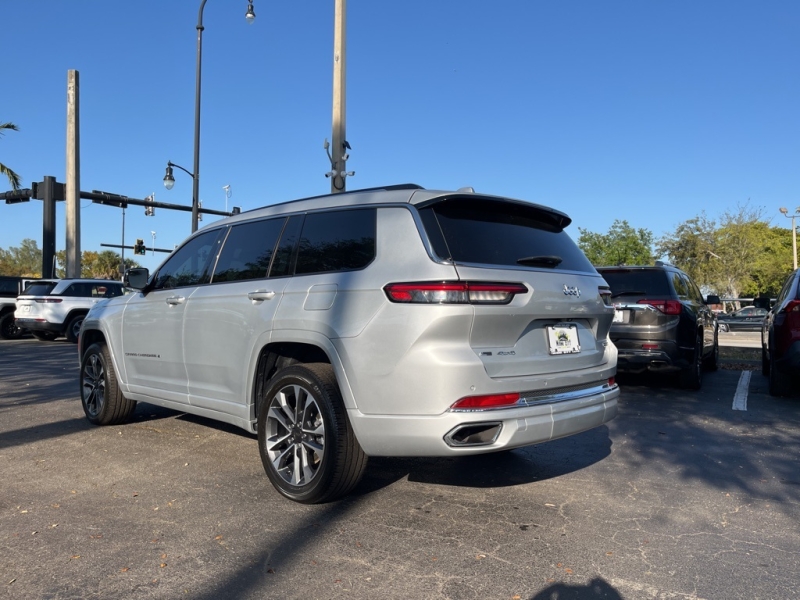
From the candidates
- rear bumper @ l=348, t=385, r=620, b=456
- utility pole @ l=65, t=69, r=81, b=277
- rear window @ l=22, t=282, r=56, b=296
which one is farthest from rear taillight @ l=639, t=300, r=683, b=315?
utility pole @ l=65, t=69, r=81, b=277

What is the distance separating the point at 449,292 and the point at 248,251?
6.57ft

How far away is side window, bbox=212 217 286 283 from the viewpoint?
15.6 ft

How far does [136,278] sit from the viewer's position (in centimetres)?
575

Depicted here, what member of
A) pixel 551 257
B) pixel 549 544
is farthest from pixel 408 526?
pixel 551 257

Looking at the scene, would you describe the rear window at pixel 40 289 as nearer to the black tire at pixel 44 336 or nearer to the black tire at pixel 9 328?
the black tire at pixel 44 336

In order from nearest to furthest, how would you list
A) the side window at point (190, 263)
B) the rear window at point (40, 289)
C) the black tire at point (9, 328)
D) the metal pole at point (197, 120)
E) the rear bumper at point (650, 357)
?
1. the side window at point (190, 263)
2. the rear bumper at point (650, 357)
3. the rear window at point (40, 289)
4. the black tire at point (9, 328)
5. the metal pole at point (197, 120)

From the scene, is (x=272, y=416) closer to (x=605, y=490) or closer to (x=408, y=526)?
(x=408, y=526)

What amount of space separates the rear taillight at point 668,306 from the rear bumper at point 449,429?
4.74m

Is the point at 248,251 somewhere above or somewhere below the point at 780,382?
above

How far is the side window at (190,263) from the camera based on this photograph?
17.6ft

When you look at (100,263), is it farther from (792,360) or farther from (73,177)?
(792,360)

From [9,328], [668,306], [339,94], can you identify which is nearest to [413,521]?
[668,306]

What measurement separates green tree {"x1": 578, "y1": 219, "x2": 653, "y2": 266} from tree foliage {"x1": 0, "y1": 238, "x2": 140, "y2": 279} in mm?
57347

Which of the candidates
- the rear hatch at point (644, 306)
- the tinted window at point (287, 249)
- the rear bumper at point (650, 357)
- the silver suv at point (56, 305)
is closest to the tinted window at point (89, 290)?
the silver suv at point (56, 305)
